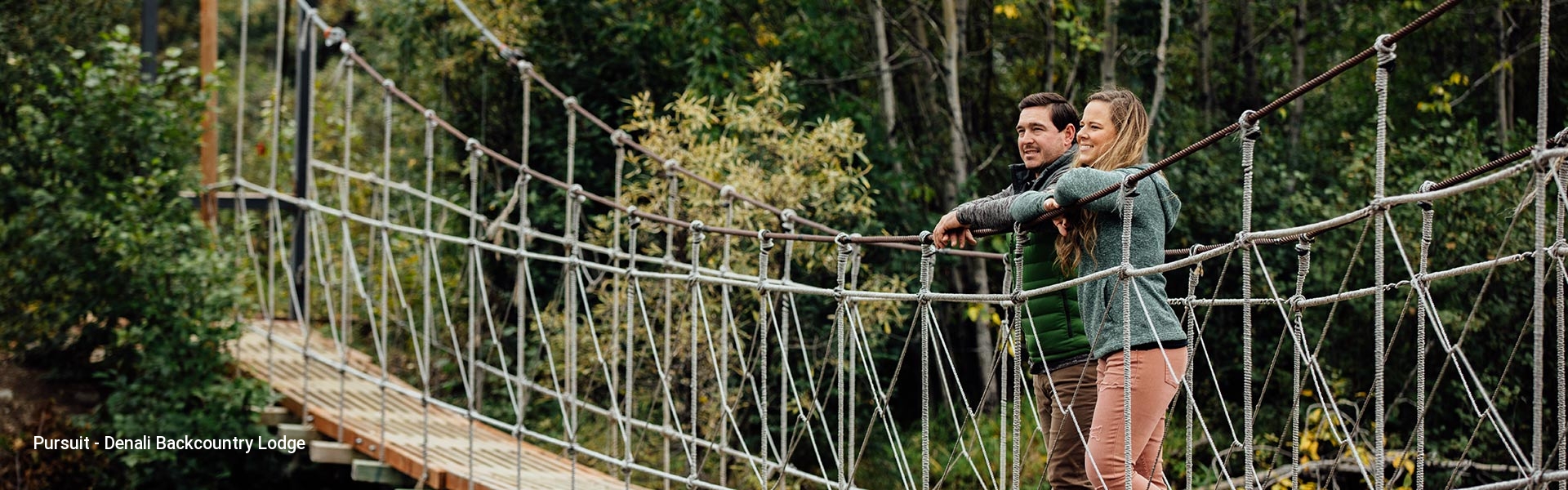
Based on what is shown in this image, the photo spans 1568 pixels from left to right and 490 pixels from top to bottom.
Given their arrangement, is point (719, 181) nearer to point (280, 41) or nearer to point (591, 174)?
point (591, 174)

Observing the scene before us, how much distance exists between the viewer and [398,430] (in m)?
4.58

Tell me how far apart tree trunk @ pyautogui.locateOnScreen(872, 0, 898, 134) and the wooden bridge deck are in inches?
92.1

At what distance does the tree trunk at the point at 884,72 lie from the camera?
21.4ft

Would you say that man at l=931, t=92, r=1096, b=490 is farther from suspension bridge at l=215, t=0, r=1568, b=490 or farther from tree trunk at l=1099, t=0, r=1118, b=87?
tree trunk at l=1099, t=0, r=1118, b=87

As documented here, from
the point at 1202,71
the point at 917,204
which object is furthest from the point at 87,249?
the point at 1202,71

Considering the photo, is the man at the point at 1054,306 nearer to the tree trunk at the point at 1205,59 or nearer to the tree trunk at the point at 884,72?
the tree trunk at the point at 884,72

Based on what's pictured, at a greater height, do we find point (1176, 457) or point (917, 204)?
point (917, 204)

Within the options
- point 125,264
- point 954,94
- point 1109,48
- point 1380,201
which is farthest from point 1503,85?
point 125,264

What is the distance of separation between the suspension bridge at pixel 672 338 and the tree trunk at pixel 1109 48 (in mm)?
931

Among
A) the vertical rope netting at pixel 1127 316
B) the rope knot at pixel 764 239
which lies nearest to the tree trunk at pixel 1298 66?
the rope knot at pixel 764 239

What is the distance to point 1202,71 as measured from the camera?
24.0 feet

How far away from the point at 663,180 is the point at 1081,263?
3401mm

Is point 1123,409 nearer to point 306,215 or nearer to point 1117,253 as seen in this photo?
point 1117,253

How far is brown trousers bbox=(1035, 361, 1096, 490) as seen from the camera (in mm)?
2221
